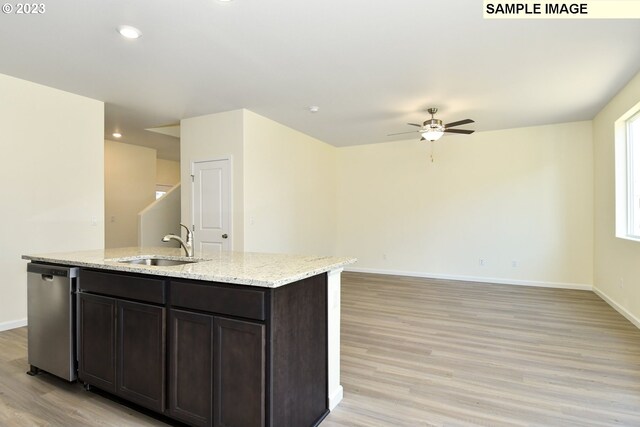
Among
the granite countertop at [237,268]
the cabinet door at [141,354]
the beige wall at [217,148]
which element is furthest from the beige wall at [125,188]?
the cabinet door at [141,354]

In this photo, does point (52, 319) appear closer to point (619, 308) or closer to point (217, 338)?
point (217, 338)

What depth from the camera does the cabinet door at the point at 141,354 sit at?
1944 mm

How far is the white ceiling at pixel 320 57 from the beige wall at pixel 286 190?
64cm

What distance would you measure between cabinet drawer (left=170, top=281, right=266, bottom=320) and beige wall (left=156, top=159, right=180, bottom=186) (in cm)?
841

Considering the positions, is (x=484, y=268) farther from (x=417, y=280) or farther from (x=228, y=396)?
(x=228, y=396)

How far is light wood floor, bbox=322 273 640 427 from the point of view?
6.95ft

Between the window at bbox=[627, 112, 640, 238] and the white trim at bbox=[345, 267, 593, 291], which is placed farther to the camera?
the white trim at bbox=[345, 267, 593, 291]

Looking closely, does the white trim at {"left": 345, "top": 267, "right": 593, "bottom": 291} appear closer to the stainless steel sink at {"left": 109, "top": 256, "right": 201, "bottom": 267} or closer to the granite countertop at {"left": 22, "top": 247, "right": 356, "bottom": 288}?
the granite countertop at {"left": 22, "top": 247, "right": 356, "bottom": 288}

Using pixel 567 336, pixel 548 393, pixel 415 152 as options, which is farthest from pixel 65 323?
pixel 415 152

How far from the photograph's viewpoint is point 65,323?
2369mm

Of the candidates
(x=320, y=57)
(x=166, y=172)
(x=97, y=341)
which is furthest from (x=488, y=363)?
(x=166, y=172)

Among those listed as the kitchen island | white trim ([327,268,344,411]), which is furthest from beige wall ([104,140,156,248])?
white trim ([327,268,344,411])

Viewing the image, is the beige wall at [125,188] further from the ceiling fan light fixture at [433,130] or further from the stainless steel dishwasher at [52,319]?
the ceiling fan light fixture at [433,130]

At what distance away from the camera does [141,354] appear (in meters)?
2.02
